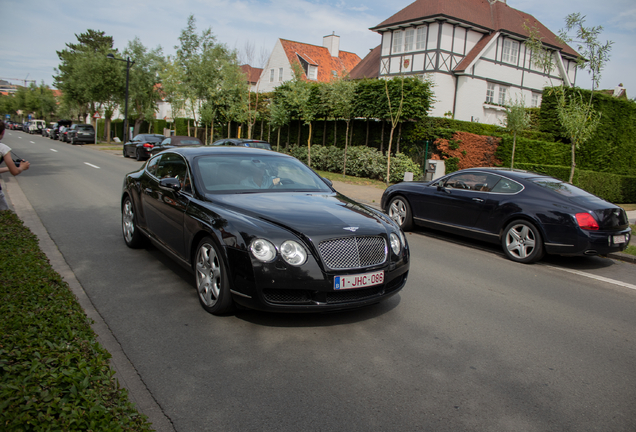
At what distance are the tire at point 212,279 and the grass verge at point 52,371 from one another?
1.21 metres

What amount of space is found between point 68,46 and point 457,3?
61832 mm

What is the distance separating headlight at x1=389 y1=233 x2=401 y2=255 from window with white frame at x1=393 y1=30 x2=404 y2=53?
101ft

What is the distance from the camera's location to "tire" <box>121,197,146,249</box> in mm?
Answer: 6809

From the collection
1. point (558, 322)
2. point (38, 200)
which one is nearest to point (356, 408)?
point (558, 322)

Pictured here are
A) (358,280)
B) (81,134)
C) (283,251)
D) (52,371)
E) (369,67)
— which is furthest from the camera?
(81,134)

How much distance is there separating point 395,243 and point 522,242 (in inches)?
162

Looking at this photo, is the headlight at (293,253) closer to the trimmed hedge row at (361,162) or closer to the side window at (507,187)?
the side window at (507,187)

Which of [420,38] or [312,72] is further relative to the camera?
[312,72]

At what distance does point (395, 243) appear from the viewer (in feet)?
15.4

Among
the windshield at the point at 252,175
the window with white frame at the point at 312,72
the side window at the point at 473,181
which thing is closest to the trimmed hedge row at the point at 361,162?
the side window at the point at 473,181

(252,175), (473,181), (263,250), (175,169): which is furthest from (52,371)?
(473,181)

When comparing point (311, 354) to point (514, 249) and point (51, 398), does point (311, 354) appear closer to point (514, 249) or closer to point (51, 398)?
point (51, 398)

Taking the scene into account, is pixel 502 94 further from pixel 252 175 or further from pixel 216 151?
pixel 252 175

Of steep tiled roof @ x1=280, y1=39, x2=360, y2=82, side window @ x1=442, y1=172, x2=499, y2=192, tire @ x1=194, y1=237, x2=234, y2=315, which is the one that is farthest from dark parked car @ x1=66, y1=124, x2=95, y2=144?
tire @ x1=194, y1=237, x2=234, y2=315
